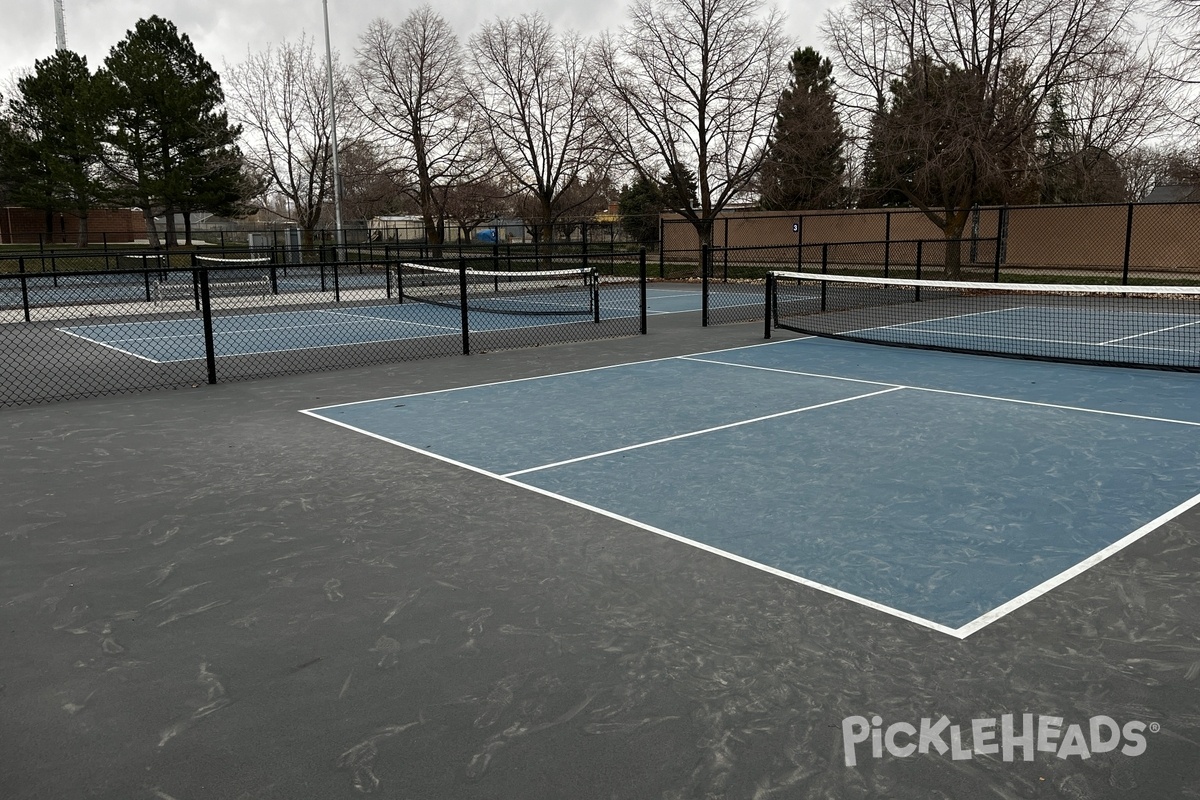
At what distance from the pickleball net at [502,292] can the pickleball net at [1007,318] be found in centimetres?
484

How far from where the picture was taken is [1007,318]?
57.6 ft

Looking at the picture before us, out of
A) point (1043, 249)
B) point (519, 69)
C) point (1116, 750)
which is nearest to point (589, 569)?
point (1116, 750)

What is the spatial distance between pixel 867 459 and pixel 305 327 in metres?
12.8

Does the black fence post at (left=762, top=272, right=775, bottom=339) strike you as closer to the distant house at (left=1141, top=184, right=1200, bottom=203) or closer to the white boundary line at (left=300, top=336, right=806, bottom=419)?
the white boundary line at (left=300, top=336, right=806, bottom=419)

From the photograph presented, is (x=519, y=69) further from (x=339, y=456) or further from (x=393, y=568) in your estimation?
(x=393, y=568)

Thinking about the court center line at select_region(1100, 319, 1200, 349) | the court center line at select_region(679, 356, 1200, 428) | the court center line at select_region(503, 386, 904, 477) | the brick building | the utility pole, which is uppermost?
the utility pole

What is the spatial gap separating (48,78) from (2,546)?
48.1 m

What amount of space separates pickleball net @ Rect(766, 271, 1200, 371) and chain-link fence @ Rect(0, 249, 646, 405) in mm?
3636

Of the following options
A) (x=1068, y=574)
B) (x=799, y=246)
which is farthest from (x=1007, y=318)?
(x=1068, y=574)

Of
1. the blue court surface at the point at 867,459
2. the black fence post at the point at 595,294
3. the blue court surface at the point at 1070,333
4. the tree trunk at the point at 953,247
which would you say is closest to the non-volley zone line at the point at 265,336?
the black fence post at the point at 595,294

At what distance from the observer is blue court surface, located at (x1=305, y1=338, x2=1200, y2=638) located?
Result: 488 centimetres

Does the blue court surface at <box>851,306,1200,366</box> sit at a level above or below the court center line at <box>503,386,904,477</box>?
above

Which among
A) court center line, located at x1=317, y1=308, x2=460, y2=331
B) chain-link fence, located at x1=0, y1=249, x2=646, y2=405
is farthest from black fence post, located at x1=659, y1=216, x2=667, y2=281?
court center line, located at x1=317, y1=308, x2=460, y2=331

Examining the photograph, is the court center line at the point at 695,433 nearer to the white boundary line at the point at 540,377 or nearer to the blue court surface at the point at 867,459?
the blue court surface at the point at 867,459
